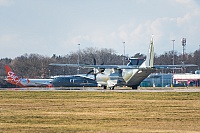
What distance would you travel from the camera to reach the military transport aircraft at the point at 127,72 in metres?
82.9

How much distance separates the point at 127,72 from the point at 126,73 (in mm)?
318

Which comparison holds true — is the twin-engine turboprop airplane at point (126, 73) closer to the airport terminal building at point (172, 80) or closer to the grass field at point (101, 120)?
the grass field at point (101, 120)

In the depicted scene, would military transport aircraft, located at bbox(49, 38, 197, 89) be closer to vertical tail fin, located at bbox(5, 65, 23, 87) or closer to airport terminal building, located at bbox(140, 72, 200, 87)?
vertical tail fin, located at bbox(5, 65, 23, 87)

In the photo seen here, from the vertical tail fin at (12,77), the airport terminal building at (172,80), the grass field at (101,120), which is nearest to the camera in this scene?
the grass field at (101,120)

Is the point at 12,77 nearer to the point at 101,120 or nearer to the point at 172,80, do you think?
the point at 172,80

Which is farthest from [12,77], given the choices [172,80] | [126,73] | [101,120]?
[101,120]

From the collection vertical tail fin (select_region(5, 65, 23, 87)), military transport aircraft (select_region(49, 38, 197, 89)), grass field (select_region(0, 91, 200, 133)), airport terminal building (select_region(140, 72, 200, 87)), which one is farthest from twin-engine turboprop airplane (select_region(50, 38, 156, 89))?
airport terminal building (select_region(140, 72, 200, 87))

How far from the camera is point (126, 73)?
284 feet

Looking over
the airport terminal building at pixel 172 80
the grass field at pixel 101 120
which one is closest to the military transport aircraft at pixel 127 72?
the grass field at pixel 101 120

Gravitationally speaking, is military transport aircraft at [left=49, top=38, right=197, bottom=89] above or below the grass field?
above

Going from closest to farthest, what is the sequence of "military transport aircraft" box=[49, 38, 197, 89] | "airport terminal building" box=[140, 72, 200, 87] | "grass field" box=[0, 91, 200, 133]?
"grass field" box=[0, 91, 200, 133], "military transport aircraft" box=[49, 38, 197, 89], "airport terminal building" box=[140, 72, 200, 87]

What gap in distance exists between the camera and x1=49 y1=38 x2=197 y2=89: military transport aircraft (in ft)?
272

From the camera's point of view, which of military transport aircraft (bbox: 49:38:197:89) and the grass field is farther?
military transport aircraft (bbox: 49:38:197:89)

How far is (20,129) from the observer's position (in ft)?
85.8
